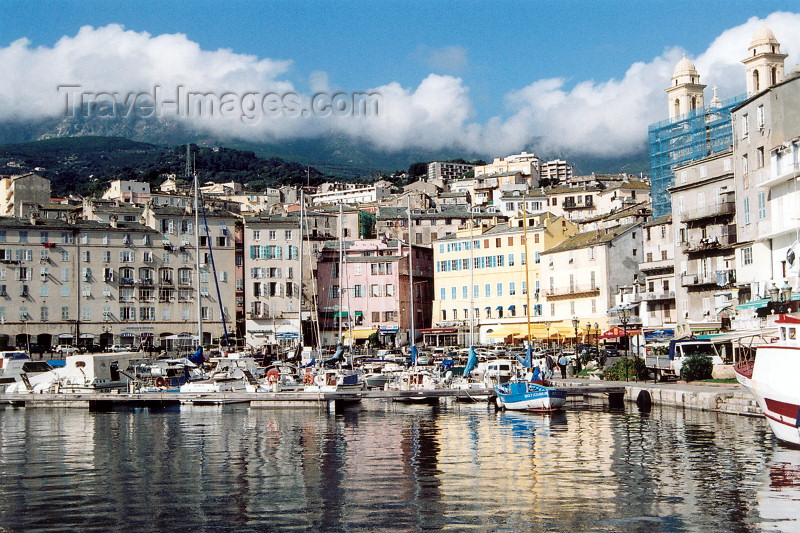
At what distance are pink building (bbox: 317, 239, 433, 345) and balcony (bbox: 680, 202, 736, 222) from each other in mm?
42417

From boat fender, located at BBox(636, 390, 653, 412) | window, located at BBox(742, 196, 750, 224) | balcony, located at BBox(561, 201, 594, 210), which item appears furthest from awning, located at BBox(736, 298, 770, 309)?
balcony, located at BBox(561, 201, 594, 210)

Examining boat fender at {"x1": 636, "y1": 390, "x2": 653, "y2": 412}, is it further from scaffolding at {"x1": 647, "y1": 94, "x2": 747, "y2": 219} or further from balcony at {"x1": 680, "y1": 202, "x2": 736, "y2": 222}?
scaffolding at {"x1": 647, "y1": 94, "x2": 747, "y2": 219}

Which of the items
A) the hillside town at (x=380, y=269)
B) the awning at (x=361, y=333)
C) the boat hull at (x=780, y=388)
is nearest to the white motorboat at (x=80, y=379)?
the hillside town at (x=380, y=269)

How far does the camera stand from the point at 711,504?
960 inches

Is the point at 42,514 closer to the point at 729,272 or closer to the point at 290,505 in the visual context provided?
the point at 290,505

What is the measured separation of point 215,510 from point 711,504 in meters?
11.3

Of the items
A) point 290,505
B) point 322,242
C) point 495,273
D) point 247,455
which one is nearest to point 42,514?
point 290,505

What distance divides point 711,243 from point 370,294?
→ 4823 centimetres

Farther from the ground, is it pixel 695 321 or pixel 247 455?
pixel 695 321

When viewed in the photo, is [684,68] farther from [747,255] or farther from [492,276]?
[747,255]

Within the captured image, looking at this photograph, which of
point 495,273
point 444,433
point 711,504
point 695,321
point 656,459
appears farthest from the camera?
point 495,273

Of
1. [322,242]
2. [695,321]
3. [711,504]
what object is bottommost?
[711,504]

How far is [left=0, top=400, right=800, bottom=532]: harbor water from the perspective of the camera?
76.1 ft

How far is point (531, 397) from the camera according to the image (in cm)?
4800
